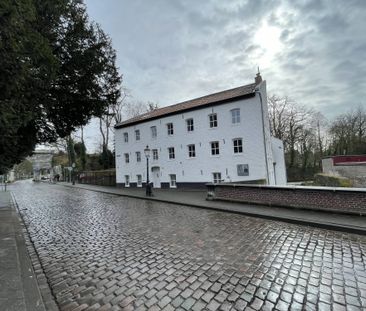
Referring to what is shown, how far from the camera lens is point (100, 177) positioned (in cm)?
3256

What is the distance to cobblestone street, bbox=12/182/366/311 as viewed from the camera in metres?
3.29

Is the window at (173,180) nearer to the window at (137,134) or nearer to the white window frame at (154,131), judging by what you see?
the white window frame at (154,131)

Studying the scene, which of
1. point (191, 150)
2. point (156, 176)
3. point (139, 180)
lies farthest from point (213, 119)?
point (139, 180)

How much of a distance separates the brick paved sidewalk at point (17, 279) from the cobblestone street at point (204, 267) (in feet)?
0.98

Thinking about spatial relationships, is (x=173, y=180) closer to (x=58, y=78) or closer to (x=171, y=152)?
(x=171, y=152)

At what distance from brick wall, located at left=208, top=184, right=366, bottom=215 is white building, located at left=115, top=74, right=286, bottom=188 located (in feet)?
22.4

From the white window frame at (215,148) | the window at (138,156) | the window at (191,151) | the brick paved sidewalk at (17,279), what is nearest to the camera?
the brick paved sidewalk at (17,279)

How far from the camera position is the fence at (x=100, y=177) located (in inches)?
1206

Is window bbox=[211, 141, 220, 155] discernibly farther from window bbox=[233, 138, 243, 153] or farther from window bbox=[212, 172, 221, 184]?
window bbox=[212, 172, 221, 184]

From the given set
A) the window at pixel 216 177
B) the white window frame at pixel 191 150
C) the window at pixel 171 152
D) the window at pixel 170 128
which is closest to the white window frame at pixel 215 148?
the window at pixel 216 177

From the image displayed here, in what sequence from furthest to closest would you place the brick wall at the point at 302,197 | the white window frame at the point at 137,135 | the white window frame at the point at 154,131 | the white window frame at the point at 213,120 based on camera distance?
the white window frame at the point at 137,135 < the white window frame at the point at 154,131 < the white window frame at the point at 213,120 < the brick wall at the point at 302,197

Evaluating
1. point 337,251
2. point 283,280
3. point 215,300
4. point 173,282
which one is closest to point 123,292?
point 173,282

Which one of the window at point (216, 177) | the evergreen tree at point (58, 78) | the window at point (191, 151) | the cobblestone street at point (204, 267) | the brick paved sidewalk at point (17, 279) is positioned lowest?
the cobblestone street at point (204, 267)

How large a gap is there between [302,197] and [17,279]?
966cm
